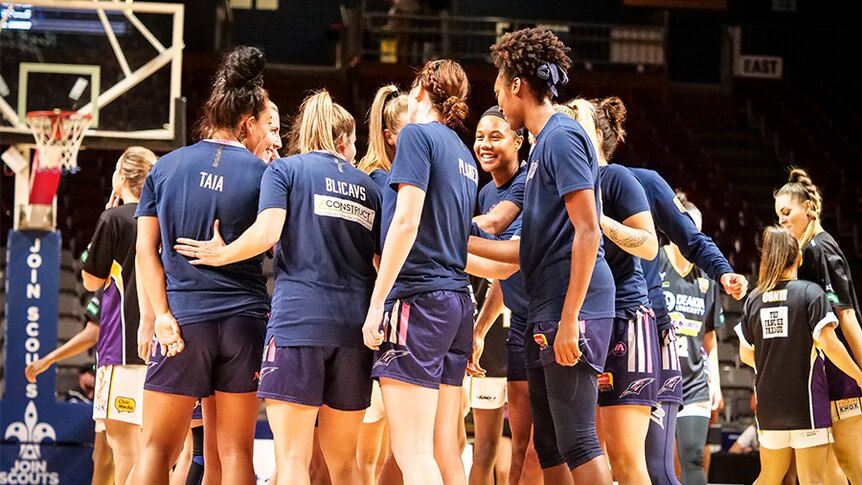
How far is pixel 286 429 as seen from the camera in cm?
412

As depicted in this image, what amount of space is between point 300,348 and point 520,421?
4.30 ft

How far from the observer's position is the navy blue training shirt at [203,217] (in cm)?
434

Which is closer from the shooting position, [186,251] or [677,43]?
[186,251]

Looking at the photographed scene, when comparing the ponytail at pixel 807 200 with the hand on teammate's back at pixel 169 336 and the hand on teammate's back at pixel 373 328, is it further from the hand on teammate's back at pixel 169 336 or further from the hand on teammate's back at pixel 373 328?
the hand on teammate's back at pixel 169 336

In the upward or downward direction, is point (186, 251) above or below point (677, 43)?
below

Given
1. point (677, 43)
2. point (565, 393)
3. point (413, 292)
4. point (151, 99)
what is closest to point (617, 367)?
point (565, 393)

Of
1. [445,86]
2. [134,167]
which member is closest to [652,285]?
[445,86]

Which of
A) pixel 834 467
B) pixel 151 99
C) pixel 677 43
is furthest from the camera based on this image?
pixel 677 43

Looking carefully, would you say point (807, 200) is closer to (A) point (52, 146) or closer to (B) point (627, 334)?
(B) point (627, 334)

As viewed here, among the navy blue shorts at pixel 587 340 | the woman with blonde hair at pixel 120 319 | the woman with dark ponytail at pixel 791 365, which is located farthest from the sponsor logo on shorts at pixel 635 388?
the woman with blonde hair at pixel 120 319

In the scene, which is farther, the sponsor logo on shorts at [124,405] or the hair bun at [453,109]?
the sponsor logo on shorts at [124,405]

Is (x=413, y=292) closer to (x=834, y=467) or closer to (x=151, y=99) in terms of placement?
(x=834, y=467)

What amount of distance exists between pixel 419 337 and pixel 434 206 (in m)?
0.51

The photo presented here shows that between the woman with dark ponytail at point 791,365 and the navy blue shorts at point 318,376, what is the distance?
3.05 m
